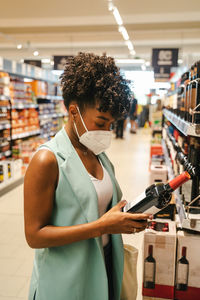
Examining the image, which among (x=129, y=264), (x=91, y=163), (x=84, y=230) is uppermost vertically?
(x=91, y=163)

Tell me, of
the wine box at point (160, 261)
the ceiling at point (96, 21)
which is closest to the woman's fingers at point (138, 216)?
the wine box at point (160, 261)

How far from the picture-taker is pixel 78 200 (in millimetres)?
1202

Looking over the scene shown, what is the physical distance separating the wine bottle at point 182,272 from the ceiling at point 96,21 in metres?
7.59

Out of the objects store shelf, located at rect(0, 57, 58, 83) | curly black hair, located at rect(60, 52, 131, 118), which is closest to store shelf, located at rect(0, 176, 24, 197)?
store shelf, located at rect(0, 57, 58, 83)

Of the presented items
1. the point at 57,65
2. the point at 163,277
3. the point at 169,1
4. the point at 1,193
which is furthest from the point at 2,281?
the point at 57,65

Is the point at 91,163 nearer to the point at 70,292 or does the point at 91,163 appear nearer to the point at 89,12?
the point at 70,292

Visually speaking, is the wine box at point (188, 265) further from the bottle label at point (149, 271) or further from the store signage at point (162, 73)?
the store signage at point (162, 73)

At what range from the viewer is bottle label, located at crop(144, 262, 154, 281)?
251cm

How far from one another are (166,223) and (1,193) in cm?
368

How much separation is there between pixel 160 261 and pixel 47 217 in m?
1.58

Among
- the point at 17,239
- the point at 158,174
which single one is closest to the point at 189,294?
the point at 17,239

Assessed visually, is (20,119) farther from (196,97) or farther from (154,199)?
(154,199)

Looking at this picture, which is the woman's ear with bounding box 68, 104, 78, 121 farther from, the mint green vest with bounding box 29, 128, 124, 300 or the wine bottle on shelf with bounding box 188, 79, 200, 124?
the wine bottle on shelf with bounding box 188, 79, 200, 124

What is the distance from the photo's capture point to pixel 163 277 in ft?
8.25
